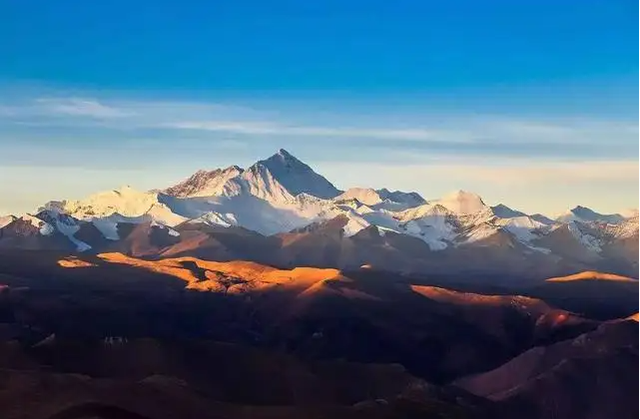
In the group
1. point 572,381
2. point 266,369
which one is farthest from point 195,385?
point 572,381

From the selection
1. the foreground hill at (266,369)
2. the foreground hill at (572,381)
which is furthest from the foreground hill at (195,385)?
the foreground hill at (572,381)

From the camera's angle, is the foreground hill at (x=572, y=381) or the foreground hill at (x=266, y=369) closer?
the foreground hill at (x=266, y=369)

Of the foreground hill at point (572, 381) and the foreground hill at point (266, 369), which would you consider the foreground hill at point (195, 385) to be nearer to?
the foreground hill at point (266, 369)

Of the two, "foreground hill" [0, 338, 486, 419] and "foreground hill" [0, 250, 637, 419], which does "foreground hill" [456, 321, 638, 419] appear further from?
"foreground hill" [0, 338, 486, 419]

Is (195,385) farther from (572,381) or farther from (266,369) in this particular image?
(572,381)

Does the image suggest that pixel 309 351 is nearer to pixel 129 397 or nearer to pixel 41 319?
pixel 41 319

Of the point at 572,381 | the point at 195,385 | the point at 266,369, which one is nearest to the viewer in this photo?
the point at 195,385

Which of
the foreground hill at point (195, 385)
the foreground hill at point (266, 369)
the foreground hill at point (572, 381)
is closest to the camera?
the foreground hill at point (195, 385)

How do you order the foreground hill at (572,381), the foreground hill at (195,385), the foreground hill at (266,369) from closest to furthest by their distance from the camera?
the foreground hill at (195,385) → the foreground hill at (266,369) → the foreground hill at (572,381)

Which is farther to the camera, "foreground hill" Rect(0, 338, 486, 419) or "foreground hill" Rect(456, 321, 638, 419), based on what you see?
"foreground hill" Rect(456, 321, 638, 419)

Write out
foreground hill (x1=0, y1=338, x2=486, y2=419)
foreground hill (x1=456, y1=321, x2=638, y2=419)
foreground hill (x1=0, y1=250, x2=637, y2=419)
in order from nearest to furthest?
foreground hill (x1=0, y1=338, x2=486, y2=419) < foreground hill (x1=0, y1=250, x2=637, y2=419) < foreground hill (x1=456, y1=321, x2=638, y2=419)

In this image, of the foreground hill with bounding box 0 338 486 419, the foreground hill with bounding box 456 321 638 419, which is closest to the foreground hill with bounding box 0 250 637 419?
the foreground hill with bounding box 0 338 486 419
